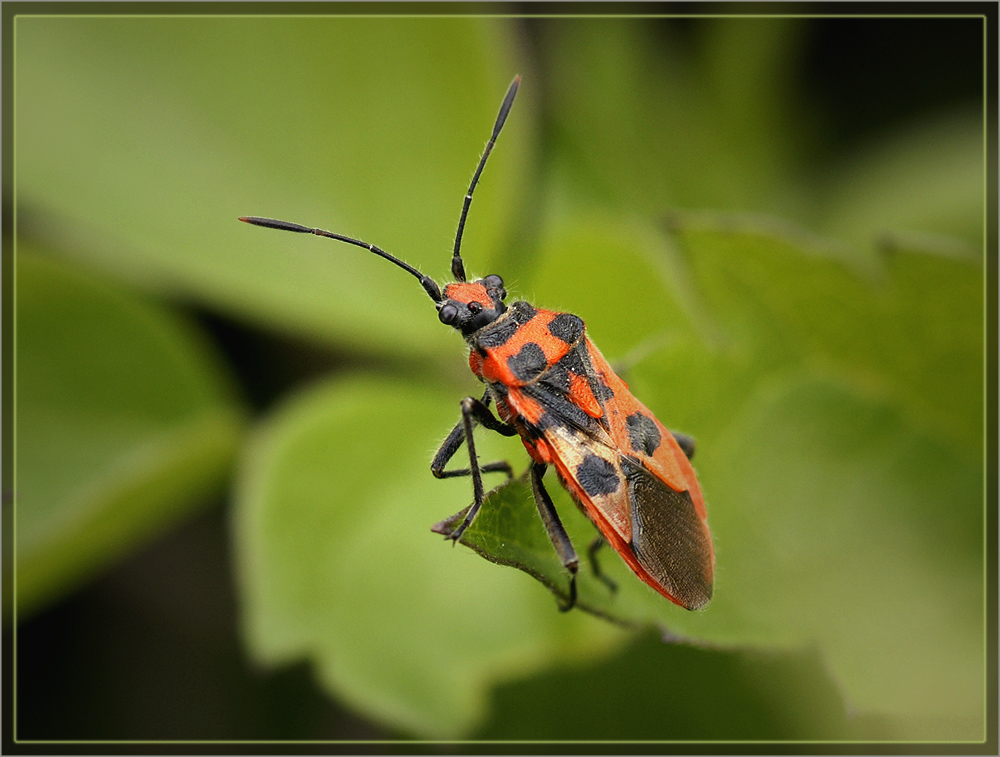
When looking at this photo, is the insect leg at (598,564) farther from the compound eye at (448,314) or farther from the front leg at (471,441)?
the compound eye at (448,314)

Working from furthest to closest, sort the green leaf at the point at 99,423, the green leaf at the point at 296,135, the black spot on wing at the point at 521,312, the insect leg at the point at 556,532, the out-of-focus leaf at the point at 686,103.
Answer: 1. the out-of-focus leaf at the point at 686,103
2. the green leaf at the point at 296,135
3. the green leaf at the point at 99,423
4. the black spot on wing at the point at 521,312
5. the insect leg at the point at 556,532

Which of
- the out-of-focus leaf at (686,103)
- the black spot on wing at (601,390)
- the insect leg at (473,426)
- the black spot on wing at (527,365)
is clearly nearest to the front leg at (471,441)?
the insect leg at (473,426)

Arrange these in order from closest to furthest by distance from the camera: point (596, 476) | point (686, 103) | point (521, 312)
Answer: point (596, 476) < point (521, 312) < point (686, 103)

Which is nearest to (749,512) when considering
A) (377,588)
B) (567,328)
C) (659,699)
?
(567,328)

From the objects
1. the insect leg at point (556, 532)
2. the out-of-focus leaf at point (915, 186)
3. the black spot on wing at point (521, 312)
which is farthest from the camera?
the out-of-focus leaf at point (915, 186)

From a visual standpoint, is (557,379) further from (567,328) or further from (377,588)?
(377,588)
